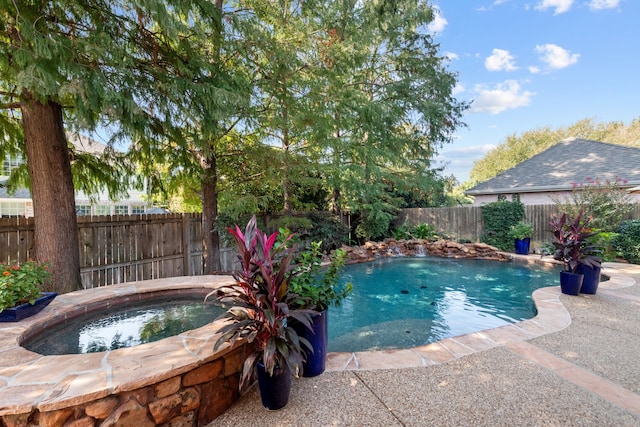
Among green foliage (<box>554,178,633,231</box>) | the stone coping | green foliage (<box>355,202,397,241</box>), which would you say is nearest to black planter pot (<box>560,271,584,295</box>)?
the stone coping

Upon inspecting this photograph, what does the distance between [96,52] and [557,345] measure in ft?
19.9

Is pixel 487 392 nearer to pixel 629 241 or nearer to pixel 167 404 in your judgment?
pixel 167 404

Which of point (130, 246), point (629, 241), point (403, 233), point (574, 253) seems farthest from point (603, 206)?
point (130, 246)

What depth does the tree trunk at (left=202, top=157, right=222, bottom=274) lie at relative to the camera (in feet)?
22.0

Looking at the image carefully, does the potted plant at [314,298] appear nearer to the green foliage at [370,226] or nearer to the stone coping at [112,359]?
the stone coping at [112,359]

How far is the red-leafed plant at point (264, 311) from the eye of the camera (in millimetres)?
2021

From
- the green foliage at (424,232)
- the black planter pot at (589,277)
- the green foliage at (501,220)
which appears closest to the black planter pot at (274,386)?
the black planter pot at (589,277)

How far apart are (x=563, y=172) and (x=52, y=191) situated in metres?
15.9

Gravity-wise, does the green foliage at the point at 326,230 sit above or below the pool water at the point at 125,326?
above

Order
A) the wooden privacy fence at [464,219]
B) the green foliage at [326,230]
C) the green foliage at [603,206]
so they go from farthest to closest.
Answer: the wooden privacy fence at [464,219]
the green foliage at [326,230]
the green foliage at [603,206]

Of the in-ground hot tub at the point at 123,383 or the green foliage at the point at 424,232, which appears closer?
the in-ground hot tub at the point at 123,383

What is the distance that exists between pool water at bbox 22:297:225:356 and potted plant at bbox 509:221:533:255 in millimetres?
9910

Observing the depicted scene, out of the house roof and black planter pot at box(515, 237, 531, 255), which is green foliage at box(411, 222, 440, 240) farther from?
the house roof

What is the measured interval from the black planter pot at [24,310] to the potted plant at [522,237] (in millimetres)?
11496
